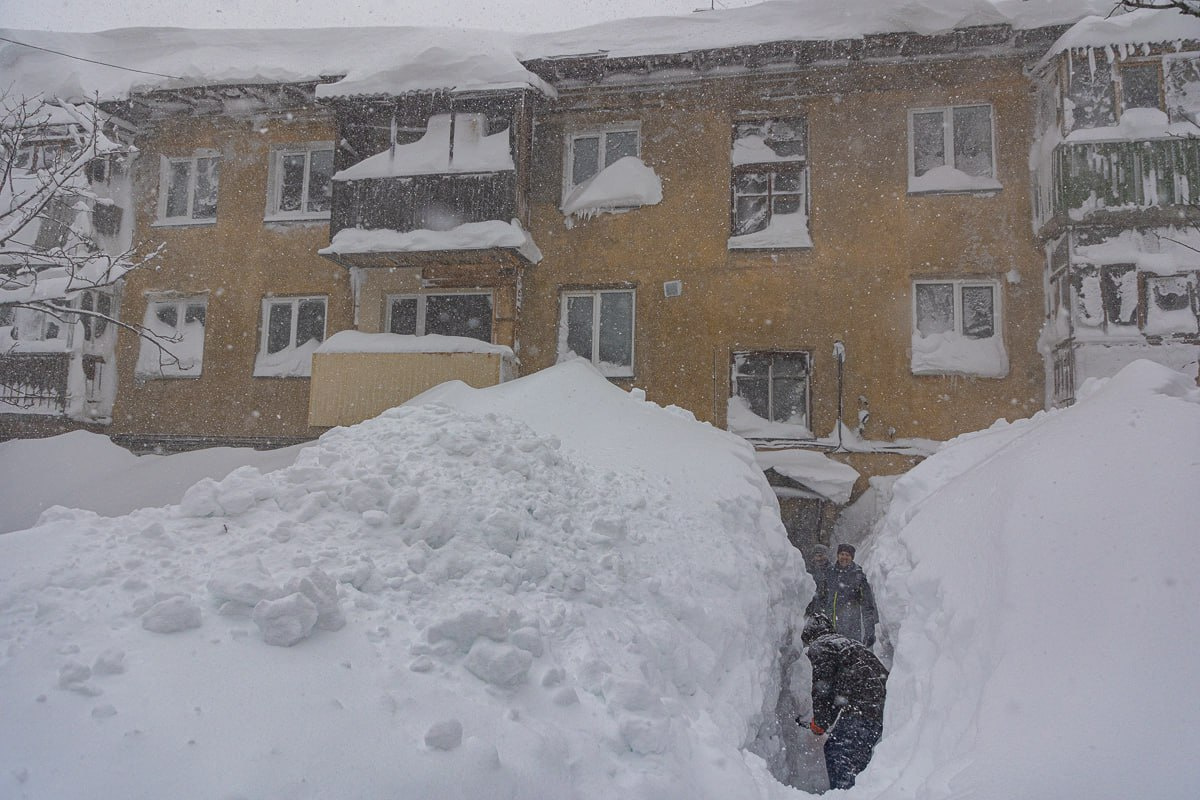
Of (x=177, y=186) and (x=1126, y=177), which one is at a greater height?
(x=177, y=186)

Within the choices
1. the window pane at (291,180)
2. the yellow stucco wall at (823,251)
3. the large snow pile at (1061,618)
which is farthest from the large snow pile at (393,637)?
the window pane at (291,180)

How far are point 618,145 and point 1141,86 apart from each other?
7365 mm

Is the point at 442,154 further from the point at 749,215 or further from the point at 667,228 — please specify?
the point at 749,215

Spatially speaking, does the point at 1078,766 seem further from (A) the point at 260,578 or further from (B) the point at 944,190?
(B) the point at 944,190

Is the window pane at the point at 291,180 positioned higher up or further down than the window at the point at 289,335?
higher up

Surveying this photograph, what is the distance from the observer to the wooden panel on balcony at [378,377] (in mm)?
11023

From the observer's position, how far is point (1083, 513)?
13.4ft

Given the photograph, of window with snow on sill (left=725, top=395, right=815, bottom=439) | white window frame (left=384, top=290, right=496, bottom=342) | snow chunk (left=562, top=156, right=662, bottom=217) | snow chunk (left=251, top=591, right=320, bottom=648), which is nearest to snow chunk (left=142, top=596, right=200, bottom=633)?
snow chunk (left=251, top=591, right=320, bottom=648)

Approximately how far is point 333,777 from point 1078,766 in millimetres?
2615

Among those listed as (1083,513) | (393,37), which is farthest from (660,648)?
(393,37)

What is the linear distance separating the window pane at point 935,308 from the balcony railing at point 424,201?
6186 millimetres

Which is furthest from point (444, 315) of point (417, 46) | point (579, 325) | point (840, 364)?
point (840, 364)

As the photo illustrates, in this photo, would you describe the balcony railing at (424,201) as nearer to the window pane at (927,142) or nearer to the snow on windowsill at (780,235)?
the snow on windowsill at (780,235)

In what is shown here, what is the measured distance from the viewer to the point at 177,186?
1381 centimetres
